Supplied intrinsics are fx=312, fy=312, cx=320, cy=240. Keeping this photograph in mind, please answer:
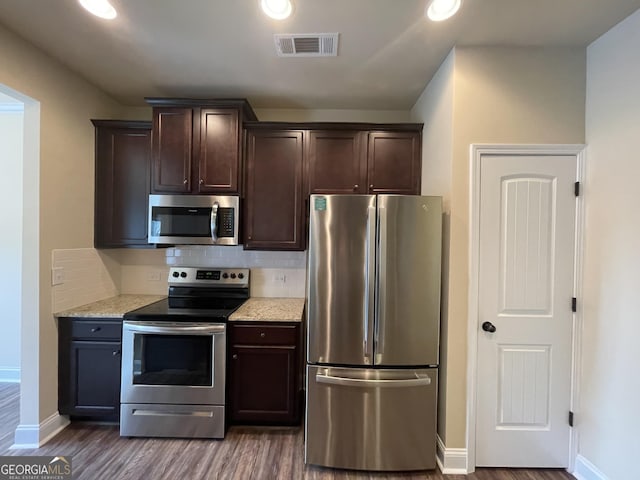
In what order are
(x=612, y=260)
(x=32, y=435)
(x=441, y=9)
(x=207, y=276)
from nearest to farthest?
(x=441, y=9)
(x=612, y=260)
(x=32, y=435)
(x=207, y=276)

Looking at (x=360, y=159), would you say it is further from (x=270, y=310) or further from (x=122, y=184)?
(x=122, y=184)

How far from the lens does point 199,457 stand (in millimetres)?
2164

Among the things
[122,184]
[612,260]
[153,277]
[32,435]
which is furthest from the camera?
[153,277]

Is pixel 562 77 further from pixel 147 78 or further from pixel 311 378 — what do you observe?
pixel 147 78

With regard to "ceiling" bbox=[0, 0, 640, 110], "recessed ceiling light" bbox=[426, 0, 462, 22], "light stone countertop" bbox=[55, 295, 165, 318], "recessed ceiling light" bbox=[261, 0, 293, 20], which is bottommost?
"light stone countertop" bbox=[55, 295, 165, 318]

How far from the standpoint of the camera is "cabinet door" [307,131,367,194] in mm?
2758

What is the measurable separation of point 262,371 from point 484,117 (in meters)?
2.41

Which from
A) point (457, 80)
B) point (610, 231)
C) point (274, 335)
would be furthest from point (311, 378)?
point (457, 80)

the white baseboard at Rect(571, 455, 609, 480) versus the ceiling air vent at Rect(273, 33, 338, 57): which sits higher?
the ceiling air vent at Rect(273, 33, 338, 57)

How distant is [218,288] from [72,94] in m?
1.99

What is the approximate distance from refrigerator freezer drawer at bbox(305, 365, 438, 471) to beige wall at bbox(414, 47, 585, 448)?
17cm

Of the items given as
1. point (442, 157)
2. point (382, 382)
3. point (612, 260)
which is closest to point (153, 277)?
point (382, 382)

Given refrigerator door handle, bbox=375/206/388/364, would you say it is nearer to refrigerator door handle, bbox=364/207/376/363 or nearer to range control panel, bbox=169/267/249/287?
refrigerator door handle, bbox=364/207/376/363

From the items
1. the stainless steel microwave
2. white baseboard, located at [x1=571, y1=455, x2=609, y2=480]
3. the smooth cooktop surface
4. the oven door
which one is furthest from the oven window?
white baseboard, located at [x1=571, y1=455, x2=609, y2=480]
